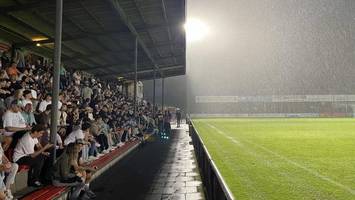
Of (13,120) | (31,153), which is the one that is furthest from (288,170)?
(13,120)

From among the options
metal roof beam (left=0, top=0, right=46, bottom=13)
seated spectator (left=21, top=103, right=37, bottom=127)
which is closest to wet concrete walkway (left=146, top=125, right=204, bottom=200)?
seated spectator (left=21, top=103, right=37, bottom=127)

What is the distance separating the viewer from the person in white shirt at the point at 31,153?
6879mm

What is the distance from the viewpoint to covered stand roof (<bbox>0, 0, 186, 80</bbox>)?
48.0 ft

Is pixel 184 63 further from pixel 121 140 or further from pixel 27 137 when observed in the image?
pixel 27 137

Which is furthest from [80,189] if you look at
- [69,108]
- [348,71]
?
[348,71]

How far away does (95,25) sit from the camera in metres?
17.4

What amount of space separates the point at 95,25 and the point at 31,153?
1121cm

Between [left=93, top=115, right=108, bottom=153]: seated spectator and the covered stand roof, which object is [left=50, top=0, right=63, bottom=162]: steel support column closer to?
the covered stand roof

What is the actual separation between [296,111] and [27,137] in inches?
2997

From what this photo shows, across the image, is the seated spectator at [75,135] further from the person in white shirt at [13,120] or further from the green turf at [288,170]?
the green turf at [288,170]

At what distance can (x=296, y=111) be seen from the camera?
7862 cm

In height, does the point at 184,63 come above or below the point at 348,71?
below

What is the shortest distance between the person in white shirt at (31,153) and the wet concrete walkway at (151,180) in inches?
49.2

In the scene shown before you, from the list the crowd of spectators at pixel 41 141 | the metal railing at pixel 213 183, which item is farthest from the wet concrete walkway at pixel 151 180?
the crowd of spectators at pixel 41 141
